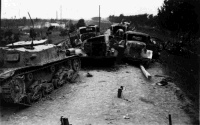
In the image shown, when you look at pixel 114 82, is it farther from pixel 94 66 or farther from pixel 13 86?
pixel 13 86

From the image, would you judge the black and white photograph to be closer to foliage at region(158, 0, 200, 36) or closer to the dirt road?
the dirt road

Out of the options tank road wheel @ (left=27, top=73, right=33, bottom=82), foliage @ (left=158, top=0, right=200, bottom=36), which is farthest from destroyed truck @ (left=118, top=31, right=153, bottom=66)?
tank road wheel @ (left=27, top=73, right=33, bottom=82)

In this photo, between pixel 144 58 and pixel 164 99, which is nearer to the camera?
pixel 164 99

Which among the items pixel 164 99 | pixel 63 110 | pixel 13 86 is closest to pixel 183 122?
pixel 164 99

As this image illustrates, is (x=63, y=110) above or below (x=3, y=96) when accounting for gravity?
below

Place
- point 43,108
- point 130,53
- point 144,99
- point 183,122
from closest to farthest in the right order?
point 183,122
point 43,108
point 144,99
point 130,53

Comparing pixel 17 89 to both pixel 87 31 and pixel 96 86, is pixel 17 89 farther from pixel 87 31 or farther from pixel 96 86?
pixel 87 31

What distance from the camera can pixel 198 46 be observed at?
20.4 meters

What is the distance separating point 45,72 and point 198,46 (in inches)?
605

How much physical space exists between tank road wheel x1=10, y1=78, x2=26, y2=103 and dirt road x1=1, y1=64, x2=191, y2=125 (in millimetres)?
532

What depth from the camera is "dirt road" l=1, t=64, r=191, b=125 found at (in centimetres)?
703

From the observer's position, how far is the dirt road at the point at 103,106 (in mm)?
7027

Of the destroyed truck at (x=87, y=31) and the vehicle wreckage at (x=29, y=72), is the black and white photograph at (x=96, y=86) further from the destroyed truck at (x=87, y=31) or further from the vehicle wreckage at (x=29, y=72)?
the destroyed truck at (x=87, y=31)

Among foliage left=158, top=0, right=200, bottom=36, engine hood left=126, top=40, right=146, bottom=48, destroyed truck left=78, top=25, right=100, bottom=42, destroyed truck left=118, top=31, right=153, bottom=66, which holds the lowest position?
destroyed truck left=118, top=31, right=153, bottom=66
